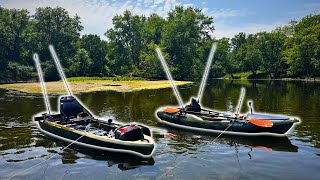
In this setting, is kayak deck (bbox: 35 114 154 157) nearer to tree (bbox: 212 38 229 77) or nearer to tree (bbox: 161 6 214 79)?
tree (bbox: 161 6 214 79)

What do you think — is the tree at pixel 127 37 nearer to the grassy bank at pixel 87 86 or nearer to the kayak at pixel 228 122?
the grassy bank at pixel 87 86

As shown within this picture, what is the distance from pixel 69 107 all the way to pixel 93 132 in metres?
4.54

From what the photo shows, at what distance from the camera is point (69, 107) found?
23.8 m

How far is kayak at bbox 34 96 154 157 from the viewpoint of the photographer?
17.2m

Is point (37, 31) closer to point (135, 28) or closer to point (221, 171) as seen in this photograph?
point (135, 28)

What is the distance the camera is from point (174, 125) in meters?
26.1

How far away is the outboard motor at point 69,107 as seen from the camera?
23672 millimetres

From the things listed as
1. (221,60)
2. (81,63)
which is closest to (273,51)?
(221,60)

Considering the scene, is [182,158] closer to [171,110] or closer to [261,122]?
[261,122]

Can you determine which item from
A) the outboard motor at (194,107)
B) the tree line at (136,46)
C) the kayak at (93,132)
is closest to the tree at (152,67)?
the tree line at (136,46)

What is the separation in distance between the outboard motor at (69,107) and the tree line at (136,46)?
74.7m

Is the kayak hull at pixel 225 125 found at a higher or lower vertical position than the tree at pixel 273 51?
lower

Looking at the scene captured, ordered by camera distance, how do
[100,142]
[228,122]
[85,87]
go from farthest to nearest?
[85,87], [228,122], [100,142]

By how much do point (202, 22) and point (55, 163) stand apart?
340 feet
